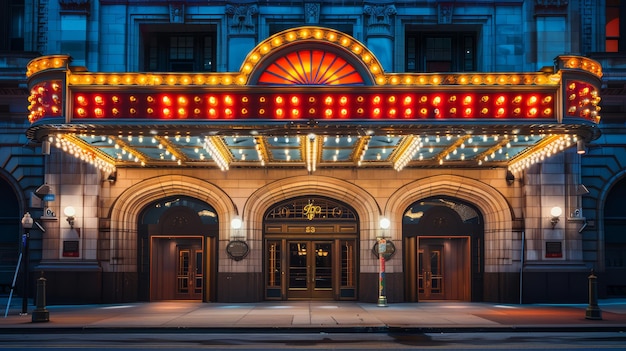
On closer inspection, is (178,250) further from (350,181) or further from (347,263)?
(350,181)

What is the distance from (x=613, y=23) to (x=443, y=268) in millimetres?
11574

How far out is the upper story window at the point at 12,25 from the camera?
95.1 ft

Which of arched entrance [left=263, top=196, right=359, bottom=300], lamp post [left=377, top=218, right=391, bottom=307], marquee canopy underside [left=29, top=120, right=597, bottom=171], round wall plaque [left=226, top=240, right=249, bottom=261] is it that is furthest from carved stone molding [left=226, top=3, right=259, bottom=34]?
lamp post [left=377, top=218, right=391, bottom=307]

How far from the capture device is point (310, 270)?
97.8ft

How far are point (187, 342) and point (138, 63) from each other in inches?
578

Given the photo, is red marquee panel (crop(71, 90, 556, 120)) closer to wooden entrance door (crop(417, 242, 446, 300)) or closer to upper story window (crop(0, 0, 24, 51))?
upper story window (crop(0, 0, 24, 51))

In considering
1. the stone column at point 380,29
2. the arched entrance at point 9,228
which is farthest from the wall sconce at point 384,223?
the arched entrance at point 9,228

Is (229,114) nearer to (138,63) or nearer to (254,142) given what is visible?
(254,142)

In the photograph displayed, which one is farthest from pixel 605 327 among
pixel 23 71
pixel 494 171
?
pixel 23 71

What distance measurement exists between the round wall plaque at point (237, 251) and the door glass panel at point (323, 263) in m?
3.02

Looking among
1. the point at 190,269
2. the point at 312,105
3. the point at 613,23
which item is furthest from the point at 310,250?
the point at 613,23

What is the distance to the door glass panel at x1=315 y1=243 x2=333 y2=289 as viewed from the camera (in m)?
29.9

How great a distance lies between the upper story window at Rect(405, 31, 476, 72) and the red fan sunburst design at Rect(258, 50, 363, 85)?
880cm

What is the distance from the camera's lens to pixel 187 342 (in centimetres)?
1689
